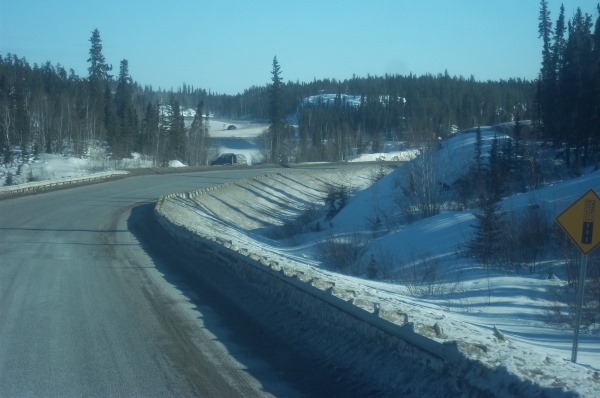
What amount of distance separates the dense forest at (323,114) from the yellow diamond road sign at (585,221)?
31.8m

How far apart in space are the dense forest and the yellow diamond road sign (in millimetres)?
31847

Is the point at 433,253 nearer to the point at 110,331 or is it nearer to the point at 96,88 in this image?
the point at 110,331

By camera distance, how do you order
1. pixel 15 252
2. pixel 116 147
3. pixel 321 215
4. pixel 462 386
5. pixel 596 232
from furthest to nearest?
pixel 116 147 → pixel 321 215 → pixel 15 252 → pixel 596 232 → pixel 462 386

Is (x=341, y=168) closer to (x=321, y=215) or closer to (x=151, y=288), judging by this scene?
(x=321, y=215)

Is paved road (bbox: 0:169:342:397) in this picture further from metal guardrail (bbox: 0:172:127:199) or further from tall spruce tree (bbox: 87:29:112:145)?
tall spruce tree (bbox: 87:29:112:145)

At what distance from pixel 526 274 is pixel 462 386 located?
1273 centimetres

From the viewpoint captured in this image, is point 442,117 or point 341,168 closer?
point 341,168

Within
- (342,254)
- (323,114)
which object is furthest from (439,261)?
(323,114)

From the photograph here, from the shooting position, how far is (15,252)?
2131 centimetres

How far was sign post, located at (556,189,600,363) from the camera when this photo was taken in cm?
930

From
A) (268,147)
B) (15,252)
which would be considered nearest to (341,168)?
(268,147)

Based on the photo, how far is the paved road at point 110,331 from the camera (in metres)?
8.35

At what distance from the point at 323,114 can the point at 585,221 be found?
420ft

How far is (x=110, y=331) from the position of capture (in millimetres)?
11078
